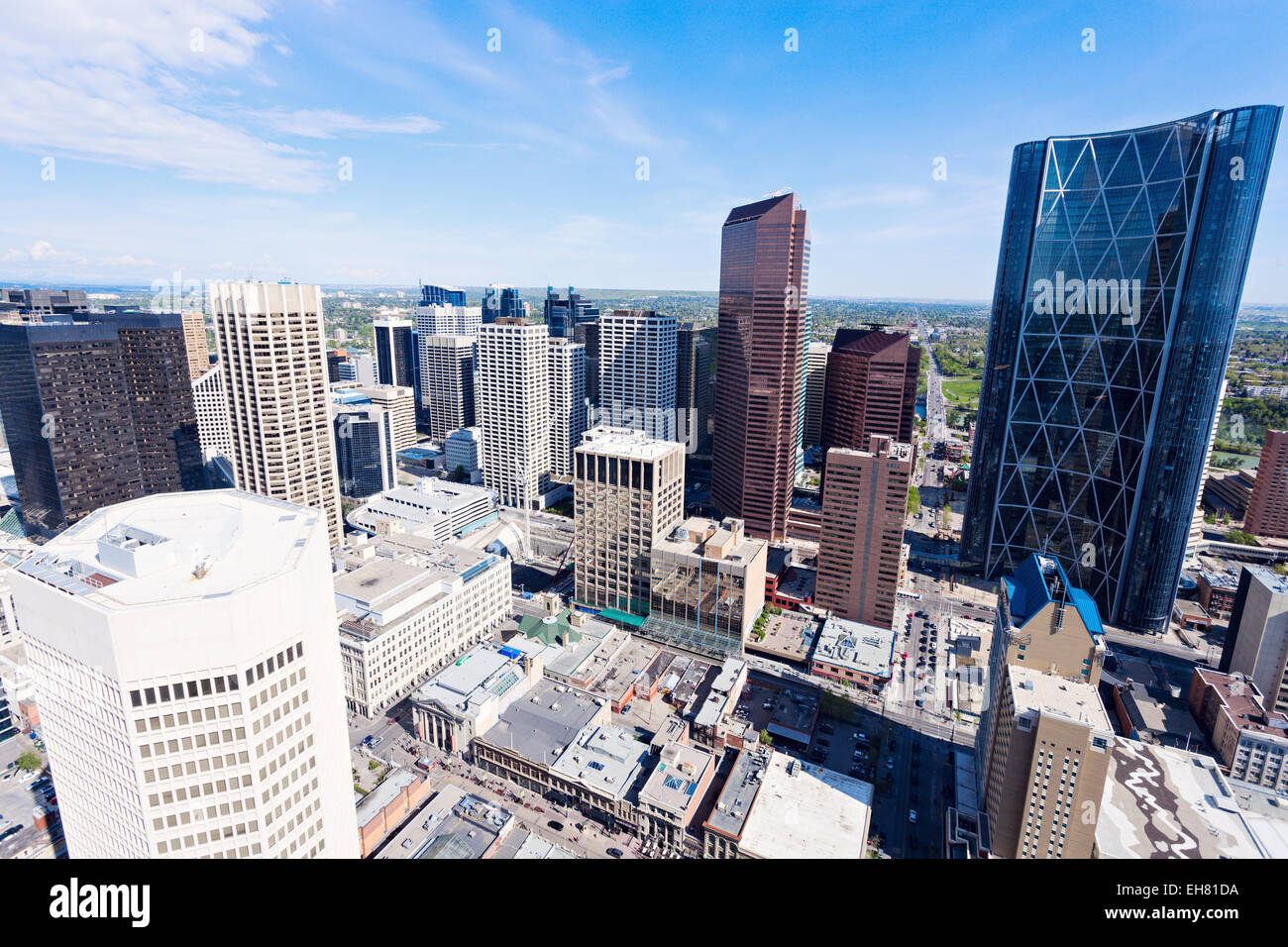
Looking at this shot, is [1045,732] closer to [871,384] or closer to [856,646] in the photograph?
[856,646]

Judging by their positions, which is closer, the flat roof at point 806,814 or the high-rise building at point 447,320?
the flat roof at point 806,814

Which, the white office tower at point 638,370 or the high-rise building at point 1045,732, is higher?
the white office tower at point 638,370

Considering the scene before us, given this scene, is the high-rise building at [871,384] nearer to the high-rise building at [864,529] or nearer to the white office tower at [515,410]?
the high-rise building at [864,529]

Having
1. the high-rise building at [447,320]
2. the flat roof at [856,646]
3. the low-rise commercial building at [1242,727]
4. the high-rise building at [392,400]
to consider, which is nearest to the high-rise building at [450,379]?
the high-rise building at [392,400]

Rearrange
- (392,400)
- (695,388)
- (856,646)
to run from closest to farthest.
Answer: (856,646) → (695,388) → (392,400)

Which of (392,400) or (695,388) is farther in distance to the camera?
(392,400)

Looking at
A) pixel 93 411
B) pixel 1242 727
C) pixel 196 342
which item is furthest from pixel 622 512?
pixel 196 342

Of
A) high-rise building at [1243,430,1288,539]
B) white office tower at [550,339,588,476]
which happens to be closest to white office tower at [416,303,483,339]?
white office tower at [550,339,588,476]
